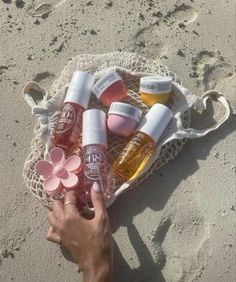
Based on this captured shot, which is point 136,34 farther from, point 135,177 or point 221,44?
point 135,177

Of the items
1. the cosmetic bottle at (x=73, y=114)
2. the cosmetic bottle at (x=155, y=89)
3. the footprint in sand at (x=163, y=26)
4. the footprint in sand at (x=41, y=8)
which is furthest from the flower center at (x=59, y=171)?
the footprint in sand at (x=41, y=8)

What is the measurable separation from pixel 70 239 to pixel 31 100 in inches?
24.0

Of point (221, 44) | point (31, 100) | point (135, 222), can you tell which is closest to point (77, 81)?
point (31, 100)

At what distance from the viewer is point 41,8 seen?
227 centimetres

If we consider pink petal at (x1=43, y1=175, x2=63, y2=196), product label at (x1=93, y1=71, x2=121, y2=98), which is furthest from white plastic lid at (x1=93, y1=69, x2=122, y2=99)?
pink petal at (x1=43, y1=175, x2=63, y2=196)

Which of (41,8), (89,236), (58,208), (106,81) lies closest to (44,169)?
(58,208)

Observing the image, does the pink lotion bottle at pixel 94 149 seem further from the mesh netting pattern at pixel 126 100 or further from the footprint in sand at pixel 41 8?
the footprint in sand at pixel 41 8

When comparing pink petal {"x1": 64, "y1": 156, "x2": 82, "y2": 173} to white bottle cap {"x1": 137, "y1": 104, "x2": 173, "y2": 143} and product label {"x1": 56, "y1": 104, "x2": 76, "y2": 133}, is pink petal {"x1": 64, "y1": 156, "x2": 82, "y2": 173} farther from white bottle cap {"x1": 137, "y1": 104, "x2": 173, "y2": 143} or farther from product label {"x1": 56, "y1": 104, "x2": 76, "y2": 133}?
white bottle cap {"x1": 137, "y1": 104, "x2": 173, "y2": 143}

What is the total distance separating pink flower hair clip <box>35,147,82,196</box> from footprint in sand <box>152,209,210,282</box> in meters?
0.36

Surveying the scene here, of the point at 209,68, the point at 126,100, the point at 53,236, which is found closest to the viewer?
the point at 53,236

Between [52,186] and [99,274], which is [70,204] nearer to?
[52,186]

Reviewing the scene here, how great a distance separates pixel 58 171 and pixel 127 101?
0.41 m

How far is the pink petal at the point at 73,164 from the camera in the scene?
182 centimetres

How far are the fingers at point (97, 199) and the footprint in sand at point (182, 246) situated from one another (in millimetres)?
250
